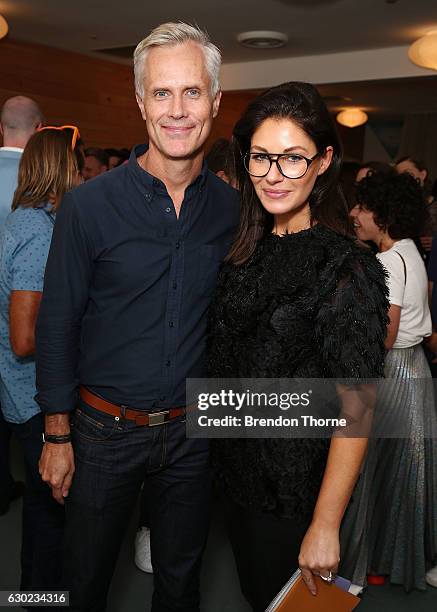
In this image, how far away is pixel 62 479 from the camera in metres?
1.63

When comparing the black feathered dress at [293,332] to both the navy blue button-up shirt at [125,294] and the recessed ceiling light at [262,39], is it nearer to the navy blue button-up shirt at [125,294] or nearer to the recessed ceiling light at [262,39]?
the navy blue button-up shirt at [125,294]

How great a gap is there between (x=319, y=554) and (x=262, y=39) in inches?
229

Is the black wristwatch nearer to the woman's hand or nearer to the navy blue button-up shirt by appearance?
the navy blue button-up shirt

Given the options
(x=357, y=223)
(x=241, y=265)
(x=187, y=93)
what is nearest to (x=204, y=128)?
(x=187, y=93)

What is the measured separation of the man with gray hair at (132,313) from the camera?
156 centimetres

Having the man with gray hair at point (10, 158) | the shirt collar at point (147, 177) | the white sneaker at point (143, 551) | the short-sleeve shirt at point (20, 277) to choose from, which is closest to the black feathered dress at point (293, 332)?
the shirt collar at point (147, 177)

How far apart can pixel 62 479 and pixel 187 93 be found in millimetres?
974

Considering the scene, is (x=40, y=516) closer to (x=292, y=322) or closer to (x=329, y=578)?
(x=329, y=578)

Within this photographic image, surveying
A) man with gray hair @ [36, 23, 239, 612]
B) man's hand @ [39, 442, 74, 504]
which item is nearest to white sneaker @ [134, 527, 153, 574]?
man with gray hair @ [36, 23, 239, 612]

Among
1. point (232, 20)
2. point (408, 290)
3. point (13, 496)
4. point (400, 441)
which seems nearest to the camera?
point (408, 290)

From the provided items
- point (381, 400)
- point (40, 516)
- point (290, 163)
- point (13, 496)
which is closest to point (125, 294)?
point (290, 163)

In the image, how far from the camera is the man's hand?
5.33ft

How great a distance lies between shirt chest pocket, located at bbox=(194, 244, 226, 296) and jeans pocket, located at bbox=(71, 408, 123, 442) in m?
0.38

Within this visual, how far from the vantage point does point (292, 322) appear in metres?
1.37
